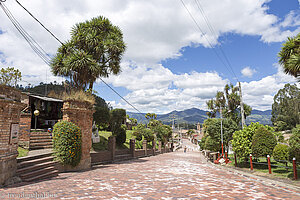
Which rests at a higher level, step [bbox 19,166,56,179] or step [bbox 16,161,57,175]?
step [bbox 16,161,57,175]

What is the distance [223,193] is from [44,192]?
5815 mm

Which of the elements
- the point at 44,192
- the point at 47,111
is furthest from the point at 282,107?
the point at 44,192

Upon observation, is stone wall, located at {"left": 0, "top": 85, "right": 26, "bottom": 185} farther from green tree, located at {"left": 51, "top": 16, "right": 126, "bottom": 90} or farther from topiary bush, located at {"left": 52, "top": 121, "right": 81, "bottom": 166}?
green tree, located at {"left": 51, "top": 16, "right": 126, "bottom": 90}

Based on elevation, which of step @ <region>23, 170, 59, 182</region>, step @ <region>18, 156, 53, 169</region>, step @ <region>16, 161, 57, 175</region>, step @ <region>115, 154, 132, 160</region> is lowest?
step @ <region>115, 154, 132, 160</region>

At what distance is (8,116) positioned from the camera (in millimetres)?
6750

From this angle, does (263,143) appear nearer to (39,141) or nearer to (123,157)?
(123,157)

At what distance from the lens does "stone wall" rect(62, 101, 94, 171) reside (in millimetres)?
10453

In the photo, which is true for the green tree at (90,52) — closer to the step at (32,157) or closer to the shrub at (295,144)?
the step at (32,157)

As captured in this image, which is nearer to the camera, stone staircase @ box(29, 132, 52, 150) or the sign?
the sign

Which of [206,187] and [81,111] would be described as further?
[81,111]

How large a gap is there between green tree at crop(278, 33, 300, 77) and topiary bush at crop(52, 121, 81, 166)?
39.9ft

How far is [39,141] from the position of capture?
12.3 meters

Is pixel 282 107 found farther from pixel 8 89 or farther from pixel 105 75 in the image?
pixel 8 89

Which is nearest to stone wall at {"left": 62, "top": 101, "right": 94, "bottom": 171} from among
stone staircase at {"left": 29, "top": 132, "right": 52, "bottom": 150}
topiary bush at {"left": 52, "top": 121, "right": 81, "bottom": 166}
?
topiary bush at {"left": 52, "top": 121, "right": 81, "bottom": 166}
